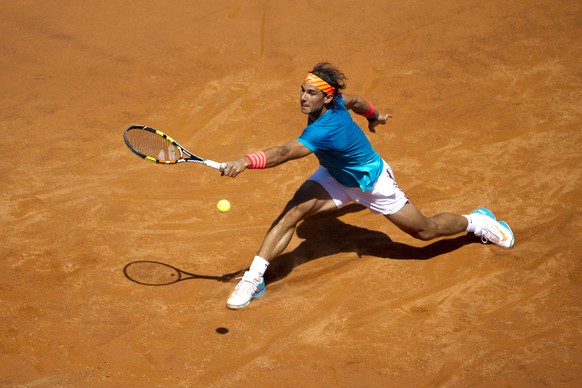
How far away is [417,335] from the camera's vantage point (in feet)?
21.9

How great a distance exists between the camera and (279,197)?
8.66 m

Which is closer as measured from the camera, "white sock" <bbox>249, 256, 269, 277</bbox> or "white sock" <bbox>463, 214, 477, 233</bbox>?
"white sock" <bbox>249, 256, 269, 277</bbox>

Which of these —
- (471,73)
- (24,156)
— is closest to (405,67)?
(471,73)

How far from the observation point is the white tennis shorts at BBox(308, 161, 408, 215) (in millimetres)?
7234

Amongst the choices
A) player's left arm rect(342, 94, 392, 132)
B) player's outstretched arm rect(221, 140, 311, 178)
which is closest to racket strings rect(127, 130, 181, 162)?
player's outstretched arm rect(221, 140, 311, 178)

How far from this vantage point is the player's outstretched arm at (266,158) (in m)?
6.38

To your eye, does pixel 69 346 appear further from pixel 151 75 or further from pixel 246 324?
pixel 151 75

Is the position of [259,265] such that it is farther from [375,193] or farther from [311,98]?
[311,98]

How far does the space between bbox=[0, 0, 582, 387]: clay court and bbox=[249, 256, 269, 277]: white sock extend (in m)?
0.30

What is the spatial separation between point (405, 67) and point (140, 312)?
5616mm

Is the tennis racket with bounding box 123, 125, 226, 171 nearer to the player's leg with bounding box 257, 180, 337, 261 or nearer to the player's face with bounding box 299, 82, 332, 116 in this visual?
the player's leg with bounding box 257, 180, 337, 261

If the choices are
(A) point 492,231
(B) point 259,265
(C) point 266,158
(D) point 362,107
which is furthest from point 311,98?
(A) point 492,231

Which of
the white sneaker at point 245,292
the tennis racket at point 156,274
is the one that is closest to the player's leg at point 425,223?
the white sneaker at point 245,292

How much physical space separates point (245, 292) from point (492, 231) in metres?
2.46
